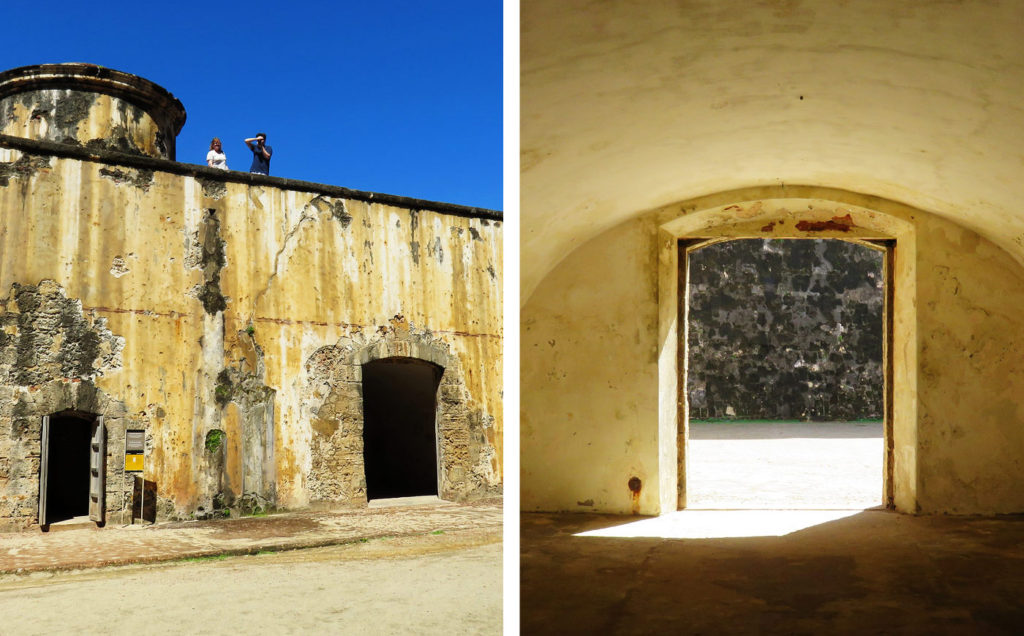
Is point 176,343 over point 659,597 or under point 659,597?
over

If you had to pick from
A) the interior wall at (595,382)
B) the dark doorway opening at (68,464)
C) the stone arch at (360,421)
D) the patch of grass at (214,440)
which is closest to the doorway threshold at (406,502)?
the stone arch at (360,421)

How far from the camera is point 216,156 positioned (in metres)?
11.0

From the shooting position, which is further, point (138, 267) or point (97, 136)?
point (97, 136)

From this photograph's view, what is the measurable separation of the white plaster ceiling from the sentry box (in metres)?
4.14

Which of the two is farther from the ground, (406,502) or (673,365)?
(673,365)

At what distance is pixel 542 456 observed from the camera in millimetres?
7055

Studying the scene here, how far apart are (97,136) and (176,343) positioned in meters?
3.20

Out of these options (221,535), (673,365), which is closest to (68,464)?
(221,535)

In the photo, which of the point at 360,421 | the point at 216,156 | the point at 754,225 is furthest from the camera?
the point at 216,156

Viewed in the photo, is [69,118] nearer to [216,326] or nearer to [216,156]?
[216,156]

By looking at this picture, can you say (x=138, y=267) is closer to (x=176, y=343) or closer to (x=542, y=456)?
(x=176, y=343)

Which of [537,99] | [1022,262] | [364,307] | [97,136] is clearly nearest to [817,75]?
[537,99]

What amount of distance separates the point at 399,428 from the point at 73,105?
592 cm

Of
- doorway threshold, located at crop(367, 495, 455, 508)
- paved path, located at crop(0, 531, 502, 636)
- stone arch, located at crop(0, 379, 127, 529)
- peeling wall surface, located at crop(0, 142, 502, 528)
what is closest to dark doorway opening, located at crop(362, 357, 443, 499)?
doorway threshold, located at crop(367, 495, 455, 508)
